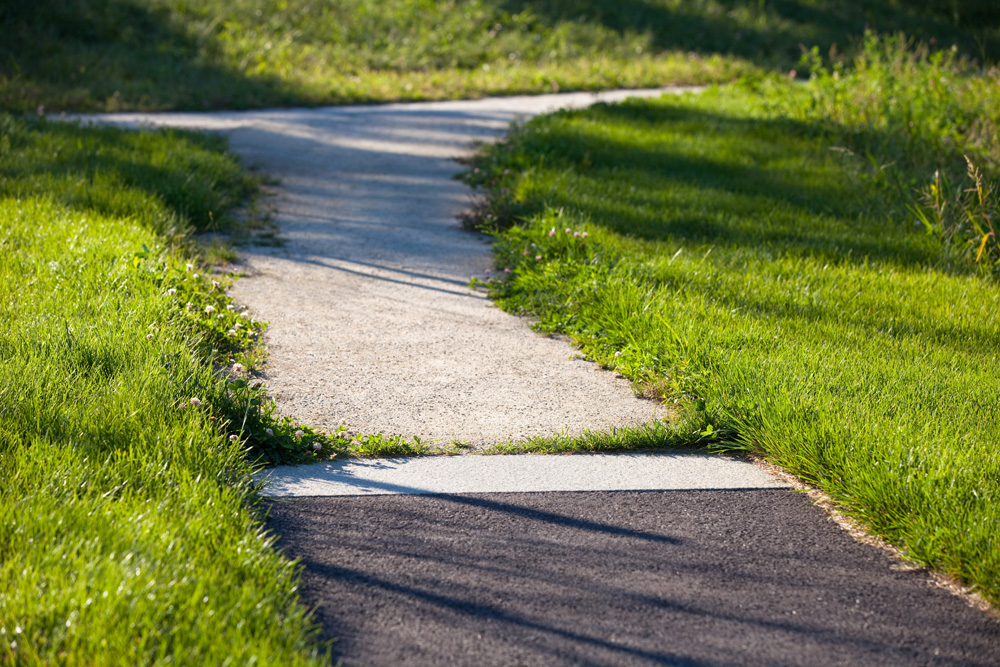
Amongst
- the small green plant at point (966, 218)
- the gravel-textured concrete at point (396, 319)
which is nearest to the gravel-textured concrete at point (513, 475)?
the gravel-textured concrete at point (396, 319)

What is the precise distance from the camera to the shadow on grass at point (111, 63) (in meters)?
10.9

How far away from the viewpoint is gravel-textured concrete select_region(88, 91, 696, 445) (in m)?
3.88

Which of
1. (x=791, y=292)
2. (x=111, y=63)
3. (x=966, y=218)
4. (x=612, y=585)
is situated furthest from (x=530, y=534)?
(x=111, y=63)

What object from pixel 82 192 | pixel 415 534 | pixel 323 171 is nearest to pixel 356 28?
pixel 323 171

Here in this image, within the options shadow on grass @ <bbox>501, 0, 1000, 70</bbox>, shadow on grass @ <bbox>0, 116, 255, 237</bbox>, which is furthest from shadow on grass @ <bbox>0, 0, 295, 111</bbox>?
shadow on grass @ <bbox>501, 0, 1000, 70</bbox>

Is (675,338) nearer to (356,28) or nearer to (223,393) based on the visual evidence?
(223,393)

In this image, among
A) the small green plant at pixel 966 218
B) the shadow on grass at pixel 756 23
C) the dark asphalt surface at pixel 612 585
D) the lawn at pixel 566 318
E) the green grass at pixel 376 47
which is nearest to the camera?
the dark asphalt surface at pixel 612 585

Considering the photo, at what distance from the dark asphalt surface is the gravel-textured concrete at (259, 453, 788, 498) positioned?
0.07 m

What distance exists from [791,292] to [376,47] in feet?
40.4

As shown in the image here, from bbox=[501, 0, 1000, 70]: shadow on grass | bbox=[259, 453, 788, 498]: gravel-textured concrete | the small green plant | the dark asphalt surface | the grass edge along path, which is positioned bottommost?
the dark asphalt surface

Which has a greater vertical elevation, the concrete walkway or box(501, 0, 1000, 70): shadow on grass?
box(501, 0, 1000, 70): shadow on grass

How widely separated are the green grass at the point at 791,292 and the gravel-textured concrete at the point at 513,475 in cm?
15

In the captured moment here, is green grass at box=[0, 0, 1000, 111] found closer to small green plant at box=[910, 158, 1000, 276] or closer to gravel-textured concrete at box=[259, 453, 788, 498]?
small green plant at box=[910, 158, 1000, 276]

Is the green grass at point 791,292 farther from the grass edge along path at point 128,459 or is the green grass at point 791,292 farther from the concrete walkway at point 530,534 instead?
the grass edge along path at point 128,459
